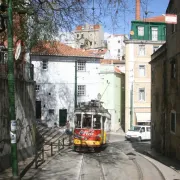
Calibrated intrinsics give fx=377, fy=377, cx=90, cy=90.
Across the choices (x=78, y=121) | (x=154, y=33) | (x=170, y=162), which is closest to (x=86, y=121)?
(x=78, y=121)

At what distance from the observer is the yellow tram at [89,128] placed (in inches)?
934

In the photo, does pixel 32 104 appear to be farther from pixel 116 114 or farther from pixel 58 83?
pixel 116 114

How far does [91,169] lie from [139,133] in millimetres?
23285

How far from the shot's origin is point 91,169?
696 inches

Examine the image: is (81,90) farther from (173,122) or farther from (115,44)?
(115,44)

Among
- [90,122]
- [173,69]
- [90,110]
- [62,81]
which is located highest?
[62,81]

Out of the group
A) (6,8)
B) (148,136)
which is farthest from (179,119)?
(148,136)

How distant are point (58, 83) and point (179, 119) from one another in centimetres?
2479

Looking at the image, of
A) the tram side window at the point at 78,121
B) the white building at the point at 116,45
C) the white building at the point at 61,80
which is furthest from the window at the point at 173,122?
the white building at the point at 116,45

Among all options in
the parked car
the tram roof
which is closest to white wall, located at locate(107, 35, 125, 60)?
the parked car

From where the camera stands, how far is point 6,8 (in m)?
12.1

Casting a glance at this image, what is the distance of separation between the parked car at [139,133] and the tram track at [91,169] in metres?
18.0

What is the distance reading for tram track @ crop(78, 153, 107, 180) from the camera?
15.6 m

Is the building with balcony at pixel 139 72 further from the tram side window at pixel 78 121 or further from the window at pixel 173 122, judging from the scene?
the window at pixel 173 122
